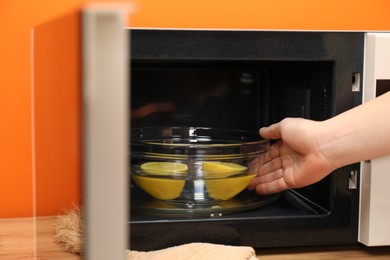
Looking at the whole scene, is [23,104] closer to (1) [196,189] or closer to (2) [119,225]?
(1) [196,189]

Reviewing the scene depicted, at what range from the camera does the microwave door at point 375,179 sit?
924 millimetres

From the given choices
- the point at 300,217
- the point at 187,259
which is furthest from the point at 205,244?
the point at 300,217

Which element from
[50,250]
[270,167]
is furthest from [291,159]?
[50,250]

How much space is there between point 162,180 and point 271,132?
194mm

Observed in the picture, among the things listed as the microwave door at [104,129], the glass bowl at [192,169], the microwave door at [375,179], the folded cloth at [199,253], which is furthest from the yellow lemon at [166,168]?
the microwave door at [104,129]

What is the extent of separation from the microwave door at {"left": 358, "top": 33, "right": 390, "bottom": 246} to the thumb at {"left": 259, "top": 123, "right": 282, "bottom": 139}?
0.45 ft

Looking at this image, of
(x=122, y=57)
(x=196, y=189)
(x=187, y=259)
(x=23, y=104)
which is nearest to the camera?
(x=122, y=57)

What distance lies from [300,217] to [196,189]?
15 cm

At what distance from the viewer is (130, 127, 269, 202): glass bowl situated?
3.05 ft

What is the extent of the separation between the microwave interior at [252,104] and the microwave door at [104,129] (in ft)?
1.48

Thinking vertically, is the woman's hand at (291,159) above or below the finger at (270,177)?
above

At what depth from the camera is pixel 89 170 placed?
43 cm

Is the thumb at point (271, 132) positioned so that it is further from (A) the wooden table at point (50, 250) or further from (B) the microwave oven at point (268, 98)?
(A) the wooden table at point (50, 250)

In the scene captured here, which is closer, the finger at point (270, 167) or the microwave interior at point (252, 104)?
the microwave interior at point (252, 104)
